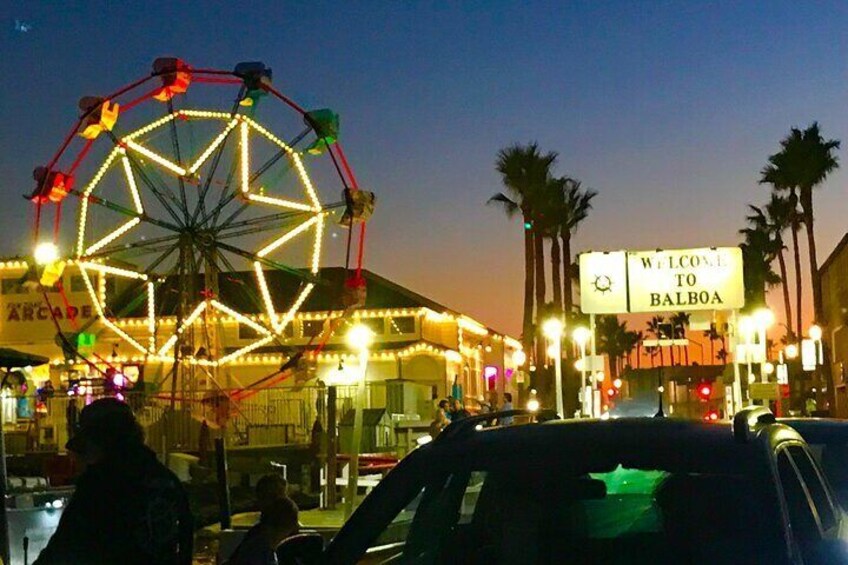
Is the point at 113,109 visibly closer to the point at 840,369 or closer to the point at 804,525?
the point at 804,525

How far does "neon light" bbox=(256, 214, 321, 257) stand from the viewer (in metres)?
29.1

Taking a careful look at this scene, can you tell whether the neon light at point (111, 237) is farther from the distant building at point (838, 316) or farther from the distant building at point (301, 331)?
the distant building at point (838, 316)

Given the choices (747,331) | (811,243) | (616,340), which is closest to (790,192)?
(811,243)

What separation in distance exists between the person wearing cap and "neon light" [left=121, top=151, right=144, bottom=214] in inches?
961

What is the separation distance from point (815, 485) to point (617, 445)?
1447 millimetres

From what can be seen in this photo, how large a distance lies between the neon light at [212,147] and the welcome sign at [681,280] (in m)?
9.81

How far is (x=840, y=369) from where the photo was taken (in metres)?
60.6

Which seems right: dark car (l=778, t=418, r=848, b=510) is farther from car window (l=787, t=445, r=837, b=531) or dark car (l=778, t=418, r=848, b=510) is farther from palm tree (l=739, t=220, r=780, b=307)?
palm tree (l=739, t=220, r=780, b=307)

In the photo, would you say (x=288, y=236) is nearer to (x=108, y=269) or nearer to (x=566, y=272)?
(x=108, y=269)

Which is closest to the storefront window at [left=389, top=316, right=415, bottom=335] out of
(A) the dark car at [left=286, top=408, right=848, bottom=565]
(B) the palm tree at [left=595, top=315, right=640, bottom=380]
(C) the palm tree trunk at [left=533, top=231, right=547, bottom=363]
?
(C) the palm tree trunk at [left=533, top=231, right=547, bottom=363]

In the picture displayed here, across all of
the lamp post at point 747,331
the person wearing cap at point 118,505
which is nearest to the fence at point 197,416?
the lamp post at point 747,331

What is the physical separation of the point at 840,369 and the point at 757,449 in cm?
5998

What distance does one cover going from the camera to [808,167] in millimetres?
54750

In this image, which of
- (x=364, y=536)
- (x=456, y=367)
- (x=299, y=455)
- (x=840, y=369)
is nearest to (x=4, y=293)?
(x=456, y=367)
